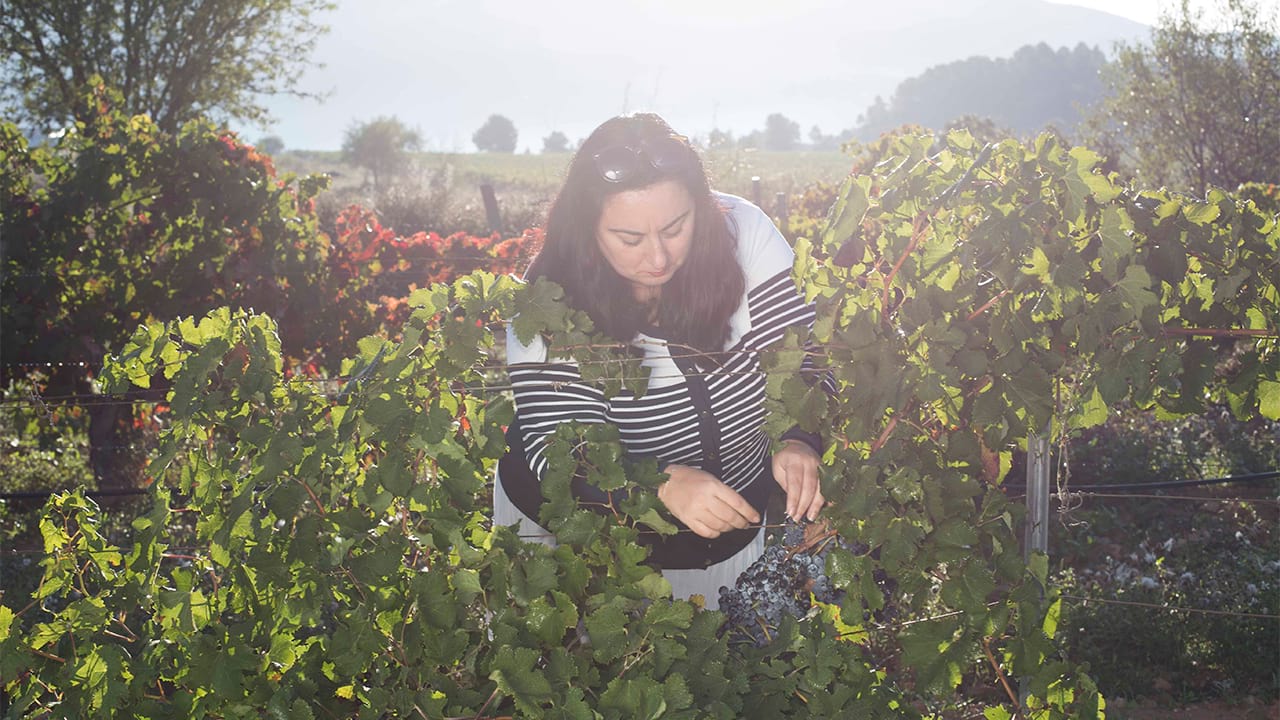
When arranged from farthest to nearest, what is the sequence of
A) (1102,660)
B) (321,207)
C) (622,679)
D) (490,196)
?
(321,207) → (490,196) → (1102,660) → (622,679)

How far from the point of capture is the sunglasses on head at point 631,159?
2.15 metres

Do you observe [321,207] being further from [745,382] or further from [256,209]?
[745,382]

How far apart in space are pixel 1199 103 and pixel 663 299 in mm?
12040

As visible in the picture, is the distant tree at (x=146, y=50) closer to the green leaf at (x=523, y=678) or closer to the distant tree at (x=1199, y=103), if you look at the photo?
the distant tree at (x=1199, y=103)

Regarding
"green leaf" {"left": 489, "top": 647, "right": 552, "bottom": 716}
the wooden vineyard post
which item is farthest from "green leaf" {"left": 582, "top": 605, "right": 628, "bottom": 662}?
the wooden vineyard post

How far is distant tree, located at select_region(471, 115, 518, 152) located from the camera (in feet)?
306

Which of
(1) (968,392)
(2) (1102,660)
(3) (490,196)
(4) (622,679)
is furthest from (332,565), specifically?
(3) (490,196)

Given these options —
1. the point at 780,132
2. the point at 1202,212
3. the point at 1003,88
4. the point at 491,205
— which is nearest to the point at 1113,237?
the point at 1202,212

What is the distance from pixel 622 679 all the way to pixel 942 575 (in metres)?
0.61

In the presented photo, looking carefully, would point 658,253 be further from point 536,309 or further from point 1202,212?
point 1202,212

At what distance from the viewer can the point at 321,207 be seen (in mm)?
15234

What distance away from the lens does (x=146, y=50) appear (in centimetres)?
1551

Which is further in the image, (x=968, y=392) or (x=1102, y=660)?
(x=1102, y=660)

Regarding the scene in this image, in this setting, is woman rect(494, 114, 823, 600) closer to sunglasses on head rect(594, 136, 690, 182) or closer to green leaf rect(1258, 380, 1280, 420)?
sunglasses on head rect(594, 136, 690, 182)
